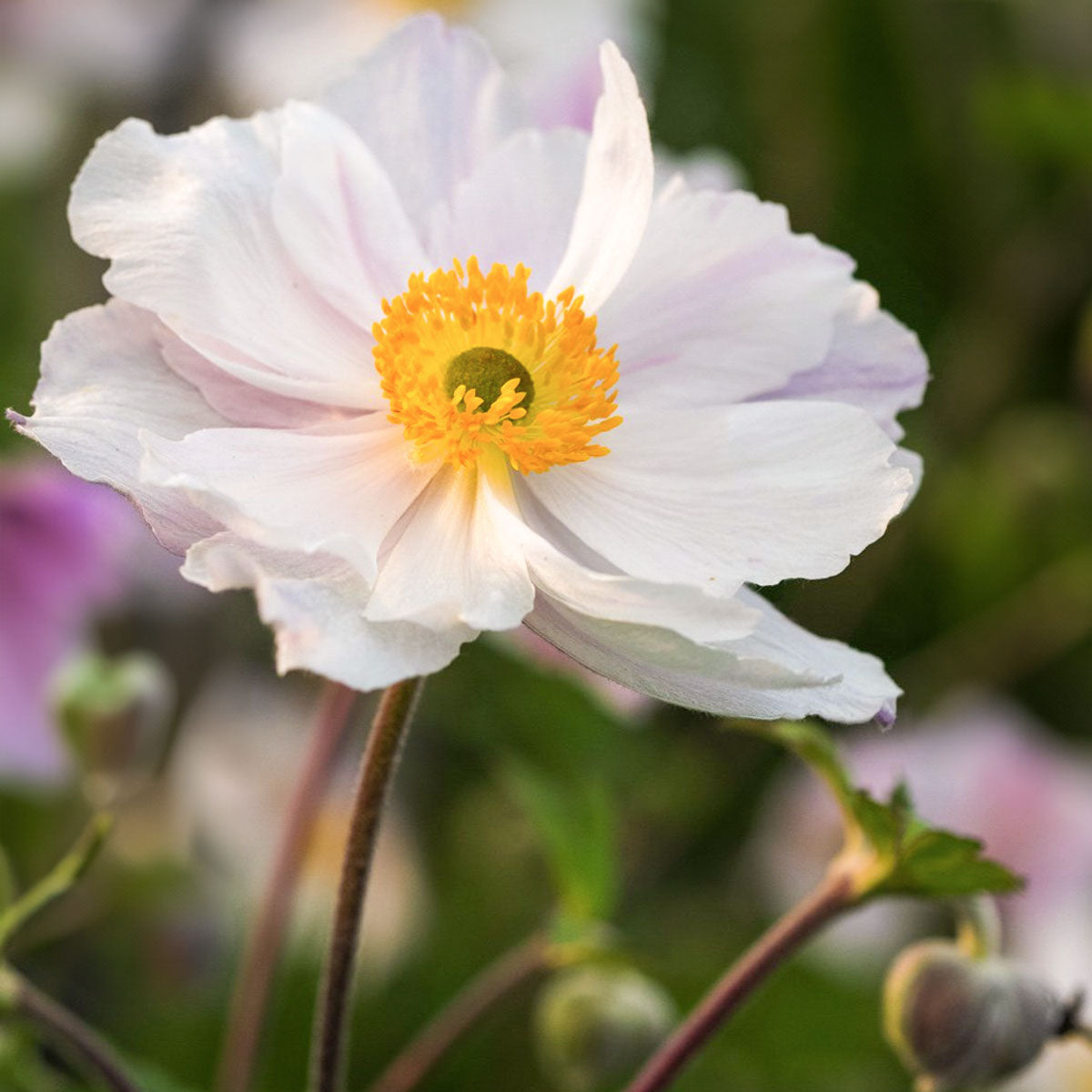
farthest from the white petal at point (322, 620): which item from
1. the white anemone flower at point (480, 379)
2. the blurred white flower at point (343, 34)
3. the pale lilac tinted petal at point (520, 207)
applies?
the blurred white flower at point (343, 34)

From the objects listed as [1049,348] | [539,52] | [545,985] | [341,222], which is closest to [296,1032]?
[545,985]

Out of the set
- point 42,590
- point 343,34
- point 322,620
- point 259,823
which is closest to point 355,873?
point 322,620

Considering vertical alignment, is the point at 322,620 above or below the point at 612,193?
below

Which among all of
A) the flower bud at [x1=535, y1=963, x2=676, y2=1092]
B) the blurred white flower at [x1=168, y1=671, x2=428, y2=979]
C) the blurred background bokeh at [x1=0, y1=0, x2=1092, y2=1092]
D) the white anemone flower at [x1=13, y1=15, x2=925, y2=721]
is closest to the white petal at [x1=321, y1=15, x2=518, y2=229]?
the white anemone flower at [x1=13, y1=15, x2=925, y2=721]

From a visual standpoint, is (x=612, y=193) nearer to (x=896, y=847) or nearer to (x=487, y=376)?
(x=487, y=376)

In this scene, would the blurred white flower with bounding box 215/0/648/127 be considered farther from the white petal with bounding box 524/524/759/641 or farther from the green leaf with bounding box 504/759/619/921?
the white petal with bounding box 524/524/759/641

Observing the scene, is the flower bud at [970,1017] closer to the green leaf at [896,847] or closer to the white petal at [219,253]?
the green leaf at [896,847]

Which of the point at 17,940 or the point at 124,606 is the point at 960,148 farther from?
the point at 17,940
